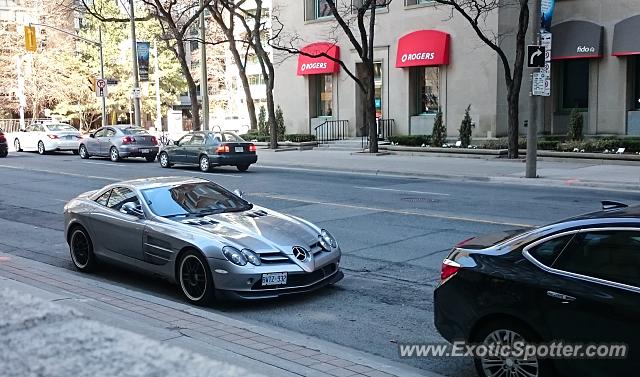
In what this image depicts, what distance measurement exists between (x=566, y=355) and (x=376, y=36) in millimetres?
31716

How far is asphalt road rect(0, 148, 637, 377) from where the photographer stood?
7.05 m

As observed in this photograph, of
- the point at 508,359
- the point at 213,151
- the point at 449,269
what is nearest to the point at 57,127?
the point at 213,151

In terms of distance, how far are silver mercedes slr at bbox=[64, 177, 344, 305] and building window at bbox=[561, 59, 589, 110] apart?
24.9m

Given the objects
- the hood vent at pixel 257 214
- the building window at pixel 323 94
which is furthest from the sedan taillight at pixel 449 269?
the building window at pixel 323 94

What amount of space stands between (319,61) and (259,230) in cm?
3016

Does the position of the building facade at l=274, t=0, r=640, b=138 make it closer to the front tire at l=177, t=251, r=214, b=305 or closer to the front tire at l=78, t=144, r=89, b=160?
the front tire at l=78, t=144, r=89, b=160

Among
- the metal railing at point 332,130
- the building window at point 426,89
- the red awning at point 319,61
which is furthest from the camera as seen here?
the metal railing at point 332,130

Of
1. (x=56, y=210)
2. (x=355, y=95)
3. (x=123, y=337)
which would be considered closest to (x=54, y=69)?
(x=355, y=95)

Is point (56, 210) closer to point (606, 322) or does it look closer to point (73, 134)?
point (606, 322)

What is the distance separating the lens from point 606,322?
4395 mm

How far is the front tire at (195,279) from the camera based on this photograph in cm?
746

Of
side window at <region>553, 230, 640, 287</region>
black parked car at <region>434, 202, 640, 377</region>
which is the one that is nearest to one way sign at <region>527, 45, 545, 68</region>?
black parked car at <region>434, 202, 640, 377</region>

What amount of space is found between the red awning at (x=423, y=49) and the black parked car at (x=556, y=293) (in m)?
27.6

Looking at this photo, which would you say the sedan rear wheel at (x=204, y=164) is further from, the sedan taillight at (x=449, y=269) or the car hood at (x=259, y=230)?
the sedan taillight at (x=449, y=269)
